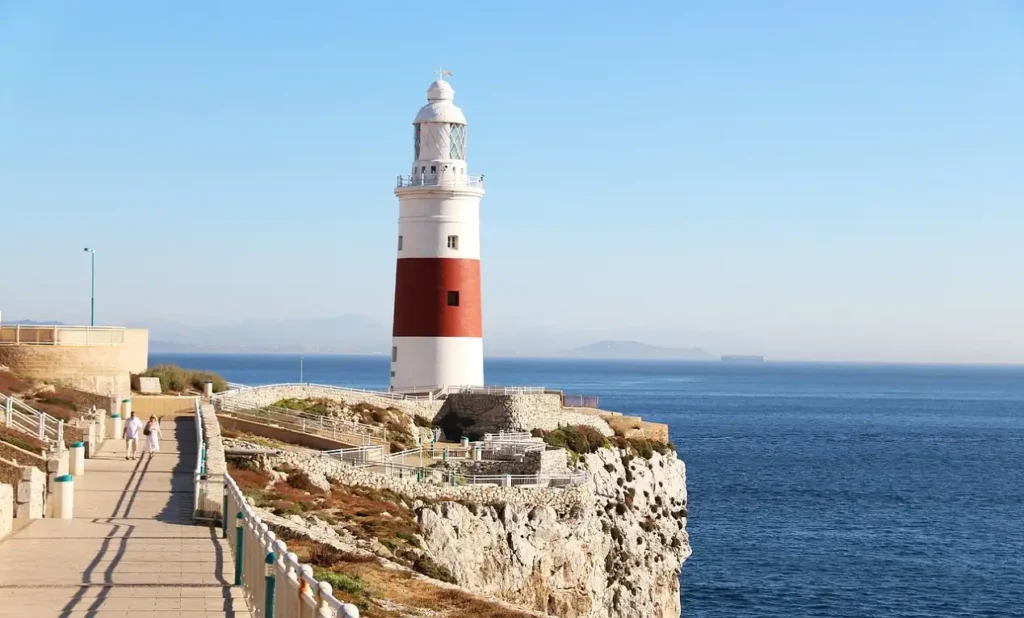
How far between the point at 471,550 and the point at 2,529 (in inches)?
600

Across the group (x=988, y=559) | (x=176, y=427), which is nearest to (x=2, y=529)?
(x=176, y=427)

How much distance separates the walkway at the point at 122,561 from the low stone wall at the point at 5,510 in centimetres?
17

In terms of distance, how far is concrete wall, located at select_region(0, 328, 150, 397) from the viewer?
42.4 m

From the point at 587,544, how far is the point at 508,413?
441 inches

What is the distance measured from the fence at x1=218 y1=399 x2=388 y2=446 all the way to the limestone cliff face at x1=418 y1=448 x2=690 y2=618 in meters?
7.05

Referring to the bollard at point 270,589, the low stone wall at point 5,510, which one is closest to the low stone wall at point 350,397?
the low stone wall at point 5,510

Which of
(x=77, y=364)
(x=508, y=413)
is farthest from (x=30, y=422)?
(x=508, y=413)

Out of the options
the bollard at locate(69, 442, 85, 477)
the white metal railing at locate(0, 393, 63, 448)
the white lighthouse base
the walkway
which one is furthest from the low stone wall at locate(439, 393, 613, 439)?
the bollard at locate(69, 442, 85, 477)

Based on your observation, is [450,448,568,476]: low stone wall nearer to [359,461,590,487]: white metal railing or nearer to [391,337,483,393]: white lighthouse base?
[359,461,590,487]: white metal railing

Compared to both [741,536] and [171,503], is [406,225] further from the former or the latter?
[171,503]

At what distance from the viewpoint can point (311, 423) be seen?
4325cm

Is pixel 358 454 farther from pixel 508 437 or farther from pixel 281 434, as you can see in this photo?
pixel 508 437

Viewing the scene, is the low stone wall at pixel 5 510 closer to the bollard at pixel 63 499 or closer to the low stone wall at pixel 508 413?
the bollard at pixel 63 499

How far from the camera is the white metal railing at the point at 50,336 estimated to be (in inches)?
1706
